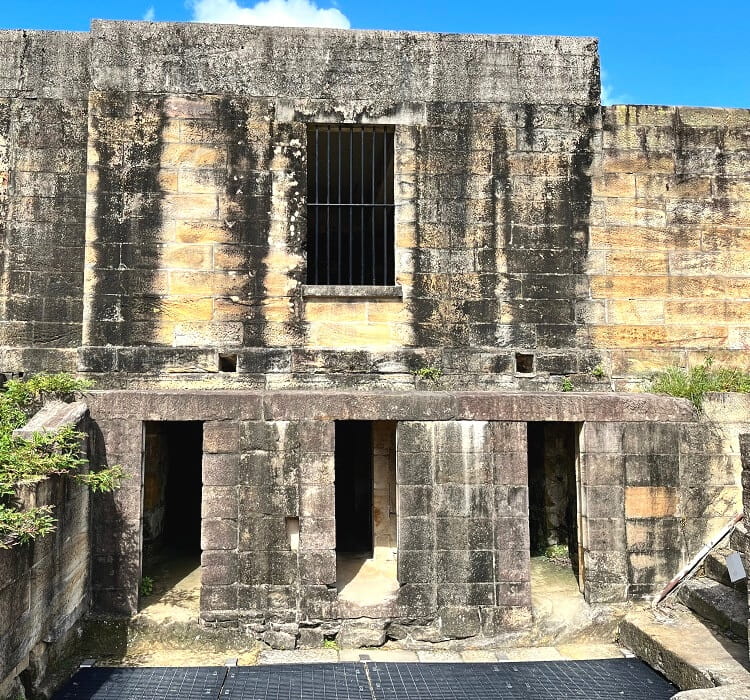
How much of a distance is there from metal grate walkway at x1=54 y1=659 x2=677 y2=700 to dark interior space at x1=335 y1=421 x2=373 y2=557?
3.77m

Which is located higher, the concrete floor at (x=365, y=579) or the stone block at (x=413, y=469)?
the stone block at (x=413, y=469)

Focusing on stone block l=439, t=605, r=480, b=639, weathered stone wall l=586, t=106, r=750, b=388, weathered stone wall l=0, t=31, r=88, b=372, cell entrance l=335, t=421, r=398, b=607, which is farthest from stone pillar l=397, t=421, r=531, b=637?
weathered stone wall l=0, t=31, r=88, b=372

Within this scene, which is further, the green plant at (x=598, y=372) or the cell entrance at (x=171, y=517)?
the green plant at (x=598, y=372)

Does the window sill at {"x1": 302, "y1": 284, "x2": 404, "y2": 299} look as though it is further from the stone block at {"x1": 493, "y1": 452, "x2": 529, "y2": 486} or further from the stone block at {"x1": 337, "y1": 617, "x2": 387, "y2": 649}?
the stone block at {"x1": 337, "y1": 617, "x2": 387, "y2": 649}

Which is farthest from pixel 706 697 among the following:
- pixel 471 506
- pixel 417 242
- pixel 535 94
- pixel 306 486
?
pixel 535 94

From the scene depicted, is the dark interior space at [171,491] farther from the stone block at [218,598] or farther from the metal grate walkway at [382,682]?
the metal grate walkway at [382,682]

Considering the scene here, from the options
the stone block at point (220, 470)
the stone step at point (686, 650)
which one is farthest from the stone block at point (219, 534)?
the stone step at point (686, 650)

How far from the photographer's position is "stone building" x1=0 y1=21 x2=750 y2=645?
6.55 metres

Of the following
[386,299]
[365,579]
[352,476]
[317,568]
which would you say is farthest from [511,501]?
[352,476]

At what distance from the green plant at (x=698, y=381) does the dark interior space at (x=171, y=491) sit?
6.11m

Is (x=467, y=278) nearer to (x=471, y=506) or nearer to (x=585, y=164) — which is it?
(x=585, y=164)

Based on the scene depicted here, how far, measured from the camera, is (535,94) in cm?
760

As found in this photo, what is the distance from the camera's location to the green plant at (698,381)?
23.5ft

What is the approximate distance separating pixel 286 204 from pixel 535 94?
319 cm
